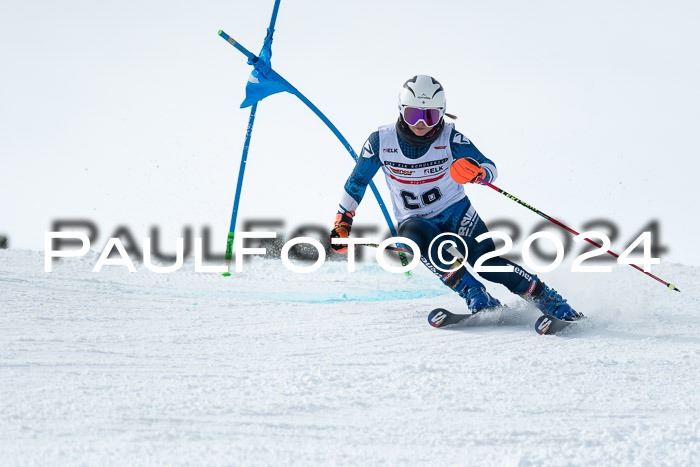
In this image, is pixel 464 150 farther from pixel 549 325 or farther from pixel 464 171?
pixel 549 325

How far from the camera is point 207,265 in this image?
7598 mm

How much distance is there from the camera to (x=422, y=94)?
408 cm

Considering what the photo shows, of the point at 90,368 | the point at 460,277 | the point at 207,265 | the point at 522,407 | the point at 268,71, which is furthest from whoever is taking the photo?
the point at 207,265

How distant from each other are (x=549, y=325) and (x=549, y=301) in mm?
364

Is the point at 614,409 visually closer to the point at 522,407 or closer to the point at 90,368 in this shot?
the point at 522,407

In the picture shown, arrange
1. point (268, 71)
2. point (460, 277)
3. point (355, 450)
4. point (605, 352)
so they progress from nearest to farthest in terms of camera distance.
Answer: point (355, 450) < point (605, 352) < point (460, 277) < point (268, 71)

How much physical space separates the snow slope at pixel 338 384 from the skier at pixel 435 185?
9.5 inches

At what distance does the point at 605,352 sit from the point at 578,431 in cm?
135

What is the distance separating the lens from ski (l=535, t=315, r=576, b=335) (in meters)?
3.84

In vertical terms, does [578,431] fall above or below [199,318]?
above

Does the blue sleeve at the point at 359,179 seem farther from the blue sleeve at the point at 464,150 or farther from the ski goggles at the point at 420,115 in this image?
the blue sleeve at the point at 464,150

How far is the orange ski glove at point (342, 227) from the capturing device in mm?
4322

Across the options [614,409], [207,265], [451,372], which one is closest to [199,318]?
[451,372]

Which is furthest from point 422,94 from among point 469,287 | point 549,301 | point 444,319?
point 549,301
